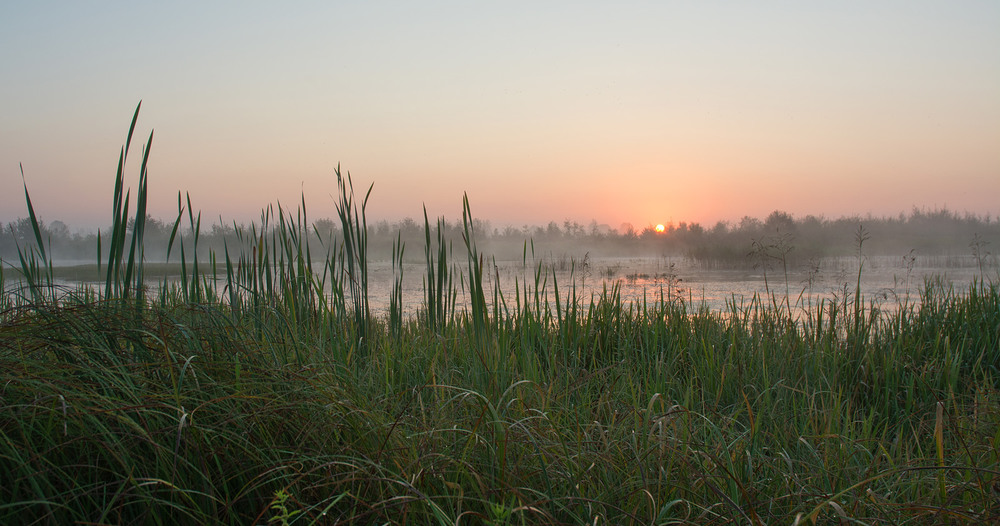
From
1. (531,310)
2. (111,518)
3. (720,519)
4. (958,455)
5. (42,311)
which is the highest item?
(42,311)

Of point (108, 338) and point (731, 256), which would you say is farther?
point (731, 256)

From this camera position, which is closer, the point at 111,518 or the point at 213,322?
the point at 111,518

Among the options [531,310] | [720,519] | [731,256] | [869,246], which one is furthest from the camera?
[869,246]

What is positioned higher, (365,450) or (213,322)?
(213,322)

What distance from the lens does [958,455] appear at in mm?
1950

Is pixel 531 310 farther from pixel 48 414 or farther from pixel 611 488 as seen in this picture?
pixel 48 414

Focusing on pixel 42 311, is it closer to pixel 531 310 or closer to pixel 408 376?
pixel 408 376

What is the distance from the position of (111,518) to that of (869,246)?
26.9 metres

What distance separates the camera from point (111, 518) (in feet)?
3.83

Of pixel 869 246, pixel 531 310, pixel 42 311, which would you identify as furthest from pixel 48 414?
pixel 869 246

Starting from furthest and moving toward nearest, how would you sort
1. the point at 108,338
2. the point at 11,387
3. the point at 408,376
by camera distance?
the point at 408,376, the point at 108,338, the point at 11,387

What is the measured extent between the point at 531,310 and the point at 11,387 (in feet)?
7.41

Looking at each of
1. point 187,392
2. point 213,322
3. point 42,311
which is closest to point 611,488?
point 187,392

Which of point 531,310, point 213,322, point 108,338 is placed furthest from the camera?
point 531,310
